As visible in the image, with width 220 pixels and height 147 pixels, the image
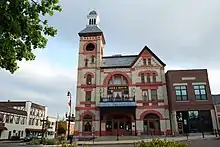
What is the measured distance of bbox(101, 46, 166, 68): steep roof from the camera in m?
36.2

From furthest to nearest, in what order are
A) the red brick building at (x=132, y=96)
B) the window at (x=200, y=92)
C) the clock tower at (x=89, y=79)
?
1. the clock tower at (x=89, y=79)
2. the window at (x=200, y=92)
3. the red brick building at (x=132, y=96)

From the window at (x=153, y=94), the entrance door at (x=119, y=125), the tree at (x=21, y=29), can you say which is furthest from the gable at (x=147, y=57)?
the tree at (x=21, y=29)

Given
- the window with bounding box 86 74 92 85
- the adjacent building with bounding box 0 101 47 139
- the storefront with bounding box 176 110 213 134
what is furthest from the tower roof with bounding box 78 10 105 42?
the adjacent building with bounding box 0 101 47 139

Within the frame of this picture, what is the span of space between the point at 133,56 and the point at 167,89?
29.3 feet

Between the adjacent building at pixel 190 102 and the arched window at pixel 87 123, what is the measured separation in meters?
13.0

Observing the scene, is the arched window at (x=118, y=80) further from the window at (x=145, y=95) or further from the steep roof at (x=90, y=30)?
the steep roof at (x=90, y=30)

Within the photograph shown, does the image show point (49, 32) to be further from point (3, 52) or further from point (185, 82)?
point (185, 82)

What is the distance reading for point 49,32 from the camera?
9531 mm

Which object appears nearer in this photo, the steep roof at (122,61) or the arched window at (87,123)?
the arched window at (87,123)

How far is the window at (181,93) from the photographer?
33094 millimetres

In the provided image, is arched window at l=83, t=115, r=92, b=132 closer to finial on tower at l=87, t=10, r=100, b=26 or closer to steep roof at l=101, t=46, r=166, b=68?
steep roof at l=101, t=46, r=166, b=68

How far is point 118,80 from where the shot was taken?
118 ft

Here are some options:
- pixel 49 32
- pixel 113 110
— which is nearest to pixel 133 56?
pixel 113 110

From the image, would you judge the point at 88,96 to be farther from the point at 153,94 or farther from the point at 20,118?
the point at 20,118
